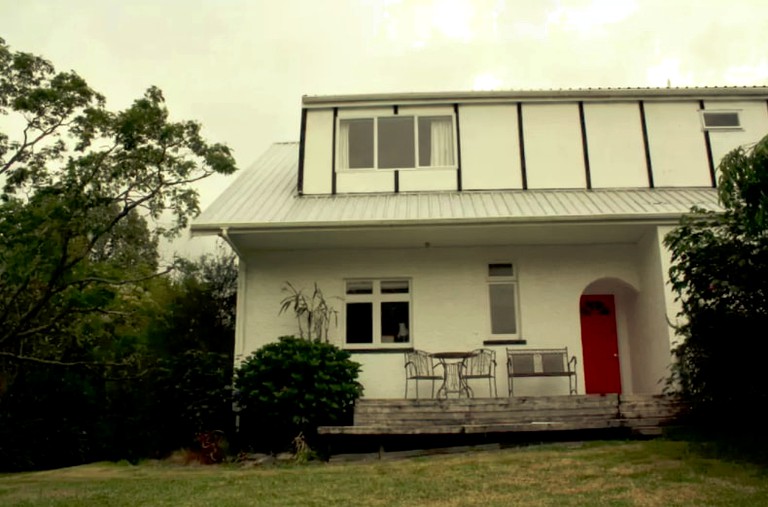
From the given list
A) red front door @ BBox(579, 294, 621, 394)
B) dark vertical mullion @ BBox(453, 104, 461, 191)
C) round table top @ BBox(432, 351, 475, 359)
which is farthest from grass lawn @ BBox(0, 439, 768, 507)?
dark vertical mullion @ BBox(453, 104, 461, 191)

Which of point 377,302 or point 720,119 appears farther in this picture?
point 720,119

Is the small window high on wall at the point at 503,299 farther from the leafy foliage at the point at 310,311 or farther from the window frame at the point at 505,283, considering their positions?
the leafy foliage at the point at 310,311

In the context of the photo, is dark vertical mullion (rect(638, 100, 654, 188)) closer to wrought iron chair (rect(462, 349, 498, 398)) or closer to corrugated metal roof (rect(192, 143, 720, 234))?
corrugated metal roof (rect(192, 143, 720, 234))

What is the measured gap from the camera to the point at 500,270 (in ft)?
43.9

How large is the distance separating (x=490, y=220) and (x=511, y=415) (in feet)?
11.0

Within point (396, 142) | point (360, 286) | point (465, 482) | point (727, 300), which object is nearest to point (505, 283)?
point (360, 286)

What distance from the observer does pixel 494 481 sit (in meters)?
7.72

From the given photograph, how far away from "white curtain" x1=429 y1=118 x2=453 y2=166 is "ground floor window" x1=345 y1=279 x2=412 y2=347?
2828mm

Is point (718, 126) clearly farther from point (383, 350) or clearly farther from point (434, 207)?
point (383, 350)

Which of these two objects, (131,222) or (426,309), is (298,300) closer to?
(426,309)

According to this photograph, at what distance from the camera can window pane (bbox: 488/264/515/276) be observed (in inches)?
525

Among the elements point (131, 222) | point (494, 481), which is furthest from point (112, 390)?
point (494, 481)

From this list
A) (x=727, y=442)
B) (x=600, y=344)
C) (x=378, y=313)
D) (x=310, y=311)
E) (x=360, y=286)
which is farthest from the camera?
(x=600, y=344)

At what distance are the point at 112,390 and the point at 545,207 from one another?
357 inches
